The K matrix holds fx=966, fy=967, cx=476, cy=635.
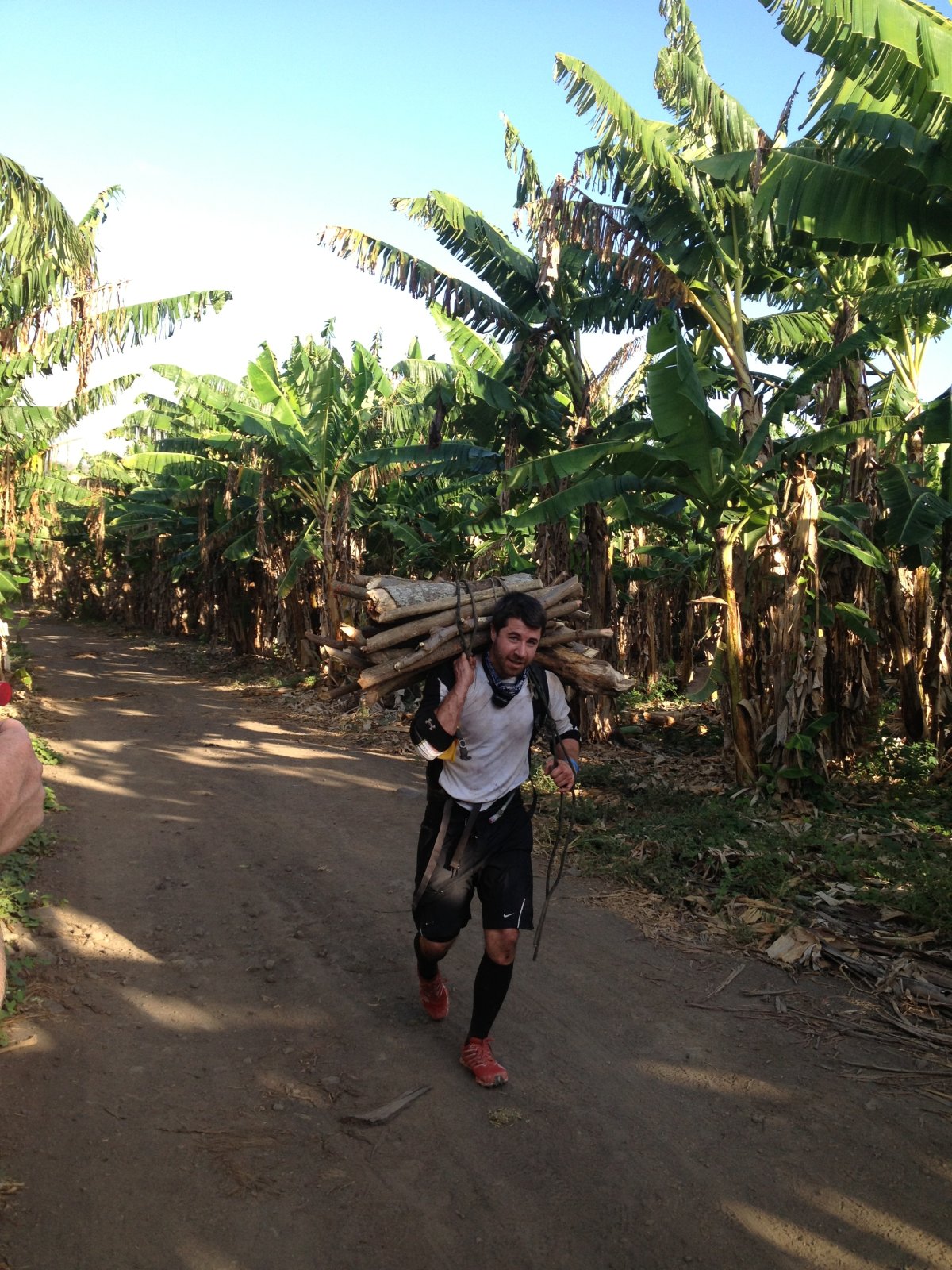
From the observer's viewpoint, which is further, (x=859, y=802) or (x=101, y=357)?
(x=101, y=357)

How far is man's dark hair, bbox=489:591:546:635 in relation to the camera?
4.03 m

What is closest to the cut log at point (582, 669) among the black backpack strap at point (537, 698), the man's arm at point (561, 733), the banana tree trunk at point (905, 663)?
the man's arm at point (561, 733)

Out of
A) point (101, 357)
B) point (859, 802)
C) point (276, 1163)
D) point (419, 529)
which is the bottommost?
point (276, 1163)

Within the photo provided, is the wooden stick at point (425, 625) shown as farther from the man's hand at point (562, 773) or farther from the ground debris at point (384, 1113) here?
the ground debris at point (384, 1113)

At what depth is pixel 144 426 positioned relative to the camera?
2302 cm

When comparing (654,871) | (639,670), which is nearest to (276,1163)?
(654,871)

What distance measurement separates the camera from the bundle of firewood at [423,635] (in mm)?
4273

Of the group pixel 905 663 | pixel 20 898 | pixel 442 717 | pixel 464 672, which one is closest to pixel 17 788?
pixel 442 717

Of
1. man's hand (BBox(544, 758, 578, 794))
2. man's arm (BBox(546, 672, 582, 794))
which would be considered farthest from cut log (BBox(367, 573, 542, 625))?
man's hand (BBox(544, 758, 578, 794))

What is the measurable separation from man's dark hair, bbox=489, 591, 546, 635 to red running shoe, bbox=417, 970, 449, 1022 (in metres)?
1.64

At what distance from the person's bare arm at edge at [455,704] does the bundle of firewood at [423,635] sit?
0.70ft

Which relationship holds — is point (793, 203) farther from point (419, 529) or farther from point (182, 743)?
point (419, 529)

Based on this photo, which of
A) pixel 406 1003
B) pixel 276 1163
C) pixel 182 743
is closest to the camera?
pixel 276 1163

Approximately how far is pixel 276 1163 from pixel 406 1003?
1.35 metres
